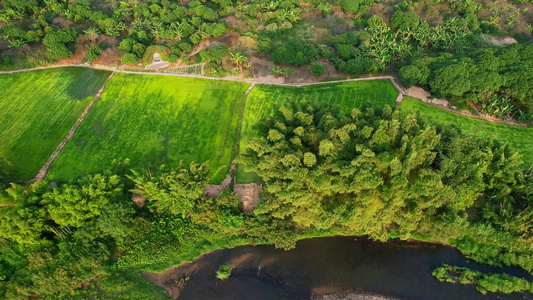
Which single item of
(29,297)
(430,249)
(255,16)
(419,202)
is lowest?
(29,297)

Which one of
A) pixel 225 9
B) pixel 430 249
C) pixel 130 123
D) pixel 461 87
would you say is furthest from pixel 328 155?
pixel 225 9

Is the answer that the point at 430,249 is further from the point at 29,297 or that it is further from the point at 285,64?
the point at 29,297

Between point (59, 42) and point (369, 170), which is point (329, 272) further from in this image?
point (59, 42)

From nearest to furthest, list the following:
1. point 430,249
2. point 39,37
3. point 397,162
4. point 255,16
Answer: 1. point 397,162
2. point 430,249
3. point 39,37
4. point 255,16

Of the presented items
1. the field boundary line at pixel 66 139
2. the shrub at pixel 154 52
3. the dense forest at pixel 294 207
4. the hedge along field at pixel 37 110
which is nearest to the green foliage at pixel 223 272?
the dense forest at pixel 294 207

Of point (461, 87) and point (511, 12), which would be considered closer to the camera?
point (461, 87)

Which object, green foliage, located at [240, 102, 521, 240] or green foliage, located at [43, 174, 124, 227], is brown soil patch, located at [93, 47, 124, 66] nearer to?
green foliage, located at [43, 174, 124, 227]

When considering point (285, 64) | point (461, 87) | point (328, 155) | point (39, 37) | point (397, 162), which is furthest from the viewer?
point (39, 37)
